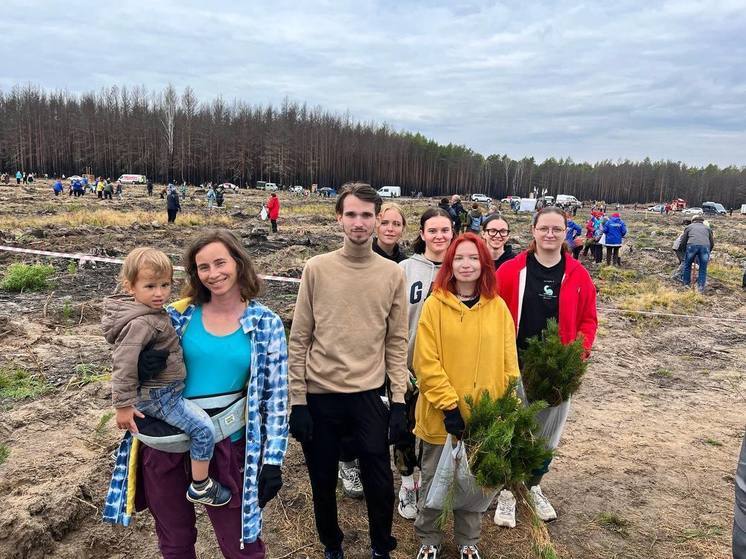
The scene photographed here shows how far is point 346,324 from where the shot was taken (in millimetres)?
2359

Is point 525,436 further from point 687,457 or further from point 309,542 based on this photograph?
point 687,457

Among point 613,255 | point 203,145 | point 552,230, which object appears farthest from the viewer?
point 203,145

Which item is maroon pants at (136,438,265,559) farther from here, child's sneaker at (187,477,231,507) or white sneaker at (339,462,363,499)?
white sneaker at (339,462,363,499)

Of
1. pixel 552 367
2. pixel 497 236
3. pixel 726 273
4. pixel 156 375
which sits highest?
pixel 497 236

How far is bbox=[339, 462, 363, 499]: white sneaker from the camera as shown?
3.26 meters

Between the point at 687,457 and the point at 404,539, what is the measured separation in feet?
8.74

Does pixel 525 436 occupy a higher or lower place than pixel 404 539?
higher

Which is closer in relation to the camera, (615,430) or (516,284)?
(516,284)

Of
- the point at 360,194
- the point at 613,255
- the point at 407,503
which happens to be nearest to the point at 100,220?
the point at 613,255

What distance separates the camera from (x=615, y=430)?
4477 mm

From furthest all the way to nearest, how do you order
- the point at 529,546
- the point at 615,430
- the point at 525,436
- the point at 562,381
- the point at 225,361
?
the point at 615,430, the point at 529,546, the point at 562,381, the point at 525,436, the point at 225,361

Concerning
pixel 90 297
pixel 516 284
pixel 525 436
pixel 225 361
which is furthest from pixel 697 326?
pixel 90 297

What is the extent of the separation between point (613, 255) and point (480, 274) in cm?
1401

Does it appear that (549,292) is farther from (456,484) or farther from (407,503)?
(407,503)
